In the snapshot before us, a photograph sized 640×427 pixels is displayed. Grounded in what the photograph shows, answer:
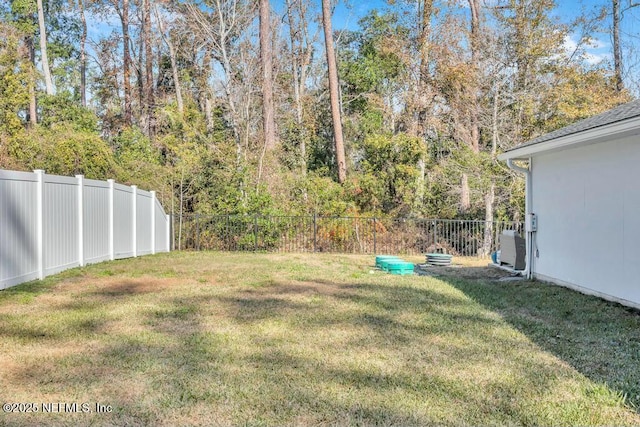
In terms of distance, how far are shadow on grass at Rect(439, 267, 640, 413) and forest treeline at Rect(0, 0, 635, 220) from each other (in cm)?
904

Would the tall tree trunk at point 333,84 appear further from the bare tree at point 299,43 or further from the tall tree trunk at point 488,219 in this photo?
the tall tree trunk at point 488,219

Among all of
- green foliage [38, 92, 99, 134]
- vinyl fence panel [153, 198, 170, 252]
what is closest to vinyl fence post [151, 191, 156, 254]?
vinyl fence panel [153, 198, 170, 252]

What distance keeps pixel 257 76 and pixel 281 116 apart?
389 centimetres

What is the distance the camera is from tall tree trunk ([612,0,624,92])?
17.5m

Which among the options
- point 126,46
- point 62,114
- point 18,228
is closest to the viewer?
point 18,228

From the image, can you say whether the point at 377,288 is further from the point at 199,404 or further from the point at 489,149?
the point at 489,149

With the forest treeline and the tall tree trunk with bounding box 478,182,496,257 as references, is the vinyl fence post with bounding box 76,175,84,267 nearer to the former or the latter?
the forest treeline

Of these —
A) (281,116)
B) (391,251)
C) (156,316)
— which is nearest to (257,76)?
(281,116)

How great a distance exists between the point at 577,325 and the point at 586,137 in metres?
2.69

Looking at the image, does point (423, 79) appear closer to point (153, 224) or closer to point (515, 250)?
point (515, 250)

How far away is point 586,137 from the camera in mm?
6566

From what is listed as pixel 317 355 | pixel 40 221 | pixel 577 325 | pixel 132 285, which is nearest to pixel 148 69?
pixel 40 221

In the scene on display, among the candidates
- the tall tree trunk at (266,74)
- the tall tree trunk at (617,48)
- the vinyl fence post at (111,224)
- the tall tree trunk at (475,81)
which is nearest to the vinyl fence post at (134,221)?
the vinyl fence post at (111,224)

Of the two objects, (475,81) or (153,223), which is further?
(475,81)
